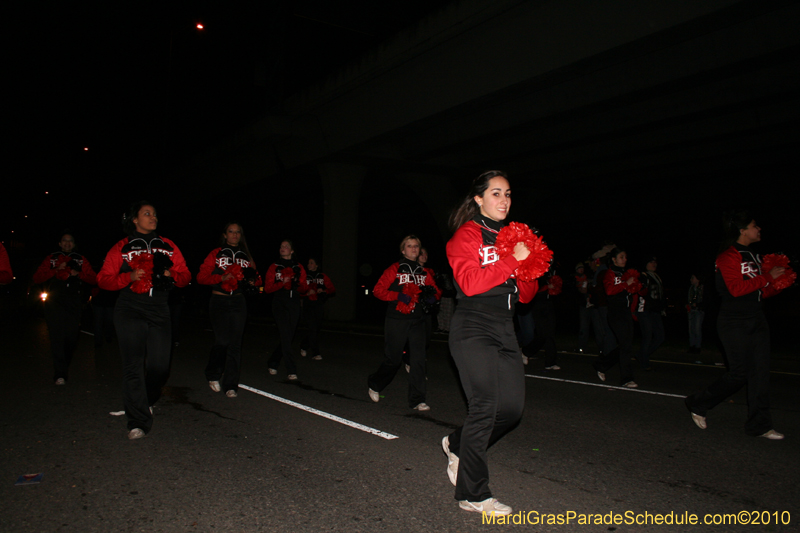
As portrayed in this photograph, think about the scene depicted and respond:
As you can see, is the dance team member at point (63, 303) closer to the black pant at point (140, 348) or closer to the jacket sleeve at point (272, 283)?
the jacket sleeve at point (272, 283)

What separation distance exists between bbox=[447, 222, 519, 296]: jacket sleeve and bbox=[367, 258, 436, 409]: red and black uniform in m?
3.14

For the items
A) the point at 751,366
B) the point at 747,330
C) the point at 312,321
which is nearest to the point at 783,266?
the point at 747,330

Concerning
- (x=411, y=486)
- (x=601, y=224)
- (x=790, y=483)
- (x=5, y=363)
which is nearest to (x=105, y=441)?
(x=411, y=486)

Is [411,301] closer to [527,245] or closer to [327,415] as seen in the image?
[327,415]

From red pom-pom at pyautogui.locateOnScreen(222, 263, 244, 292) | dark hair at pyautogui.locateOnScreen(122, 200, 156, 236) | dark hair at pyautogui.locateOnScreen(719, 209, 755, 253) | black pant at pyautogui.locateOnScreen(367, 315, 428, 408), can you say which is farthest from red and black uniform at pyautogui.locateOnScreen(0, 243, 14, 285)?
dark hair at pyautogui.locateOnScreen(719, 209, 755, 253)

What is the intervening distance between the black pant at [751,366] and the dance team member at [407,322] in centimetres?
312

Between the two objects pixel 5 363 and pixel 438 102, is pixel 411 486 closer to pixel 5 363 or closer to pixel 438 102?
pixel 5 363

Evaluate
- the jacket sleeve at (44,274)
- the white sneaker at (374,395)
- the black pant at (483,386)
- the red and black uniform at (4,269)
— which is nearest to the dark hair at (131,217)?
the red and black uniform at (4,269)

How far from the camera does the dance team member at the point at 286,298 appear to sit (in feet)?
30.7

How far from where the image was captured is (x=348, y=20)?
22531mm

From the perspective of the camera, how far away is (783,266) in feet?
18.5

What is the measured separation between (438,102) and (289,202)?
2420cm

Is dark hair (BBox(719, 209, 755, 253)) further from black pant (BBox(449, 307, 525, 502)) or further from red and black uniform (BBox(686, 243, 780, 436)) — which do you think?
black pant (BBox(449, 307, 525, 502))

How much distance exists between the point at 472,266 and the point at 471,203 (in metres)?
0.62
